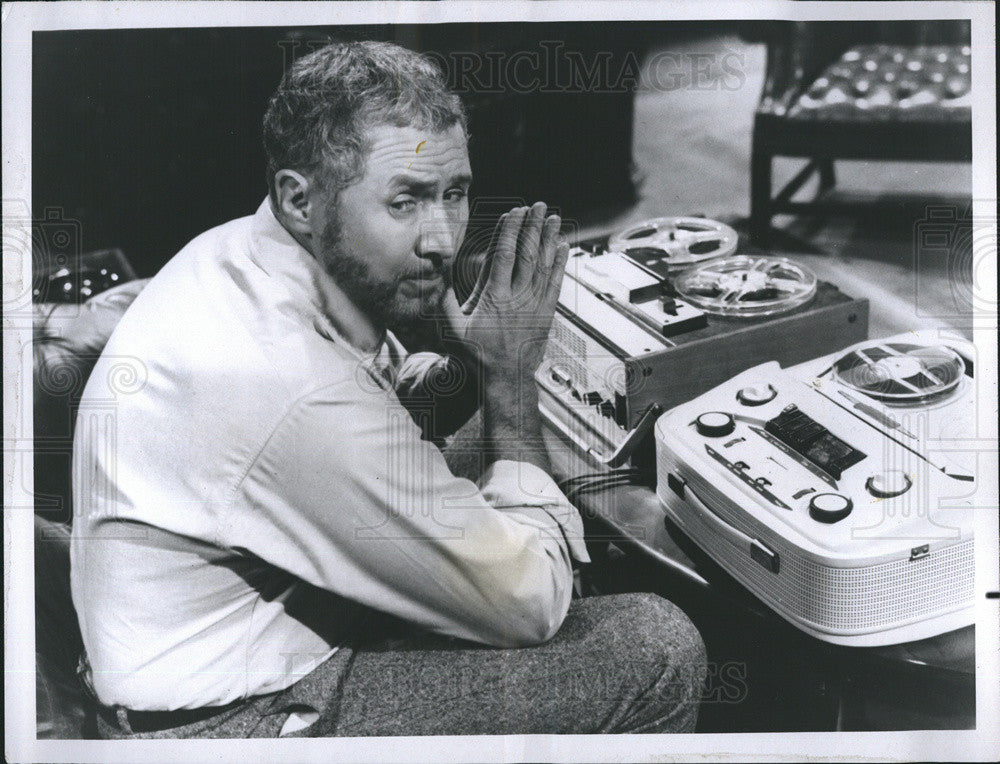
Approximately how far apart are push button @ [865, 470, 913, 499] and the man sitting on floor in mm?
353

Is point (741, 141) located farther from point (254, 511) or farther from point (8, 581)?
point (8, 581)

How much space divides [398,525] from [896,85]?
41.5 inches

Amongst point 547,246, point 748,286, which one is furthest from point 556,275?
point 748,286

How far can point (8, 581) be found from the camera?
173 centimetres

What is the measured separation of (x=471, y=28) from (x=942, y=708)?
1.31 metres

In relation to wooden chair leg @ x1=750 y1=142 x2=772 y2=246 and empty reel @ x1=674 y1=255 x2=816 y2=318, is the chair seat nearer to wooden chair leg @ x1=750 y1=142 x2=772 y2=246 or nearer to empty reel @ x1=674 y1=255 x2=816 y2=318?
wooden chair leg @ x1=750 y1=142 x2=772 y2=246

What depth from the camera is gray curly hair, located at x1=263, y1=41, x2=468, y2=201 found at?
1.57m

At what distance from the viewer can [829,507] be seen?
1.53 meters

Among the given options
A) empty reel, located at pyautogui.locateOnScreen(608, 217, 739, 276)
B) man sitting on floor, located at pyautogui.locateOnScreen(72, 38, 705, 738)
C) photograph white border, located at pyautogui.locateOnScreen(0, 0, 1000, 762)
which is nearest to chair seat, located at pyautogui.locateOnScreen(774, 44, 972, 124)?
photograph white border, located at pyautogui.locateOnScreen(0, 0, 1000, 762)

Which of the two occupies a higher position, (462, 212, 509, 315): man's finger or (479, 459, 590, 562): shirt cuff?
(462, 212, 509, 315): man's finger

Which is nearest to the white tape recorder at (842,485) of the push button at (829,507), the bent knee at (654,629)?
the push button at (829,507)

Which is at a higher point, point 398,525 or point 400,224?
point 400,224

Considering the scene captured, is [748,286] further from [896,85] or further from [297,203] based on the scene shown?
[297,203]

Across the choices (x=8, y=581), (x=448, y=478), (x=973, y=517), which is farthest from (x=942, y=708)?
(x=8, y=581)
